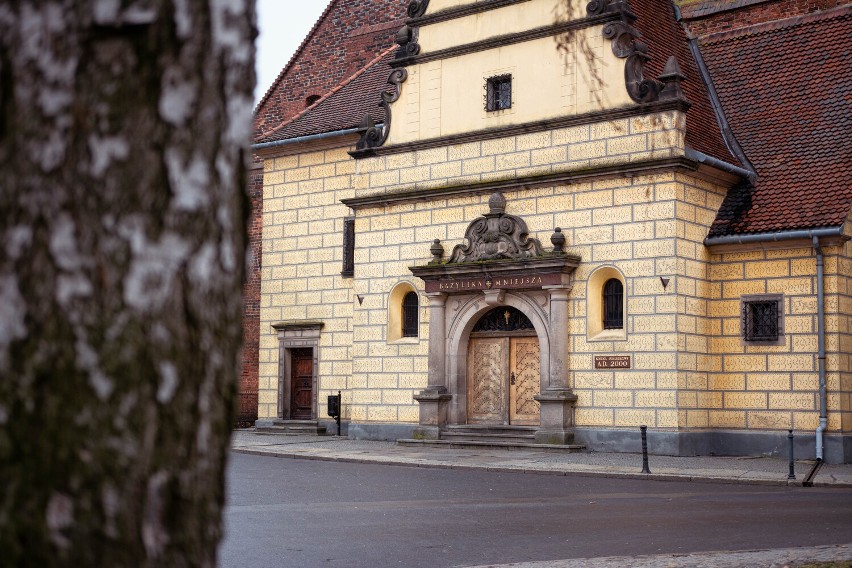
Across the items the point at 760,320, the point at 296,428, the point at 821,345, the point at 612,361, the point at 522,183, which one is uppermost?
the point at 522,183

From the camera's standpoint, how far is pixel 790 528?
40.0 ft

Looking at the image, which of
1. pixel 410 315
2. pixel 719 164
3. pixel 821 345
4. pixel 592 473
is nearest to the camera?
pixel 592 473

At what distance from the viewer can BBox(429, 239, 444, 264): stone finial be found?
27578mm

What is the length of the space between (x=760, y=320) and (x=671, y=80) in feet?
17.2

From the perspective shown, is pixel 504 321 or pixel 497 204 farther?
pixel 504 321

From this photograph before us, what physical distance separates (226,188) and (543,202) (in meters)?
24.2

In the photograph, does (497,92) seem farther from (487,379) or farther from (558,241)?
(487,379)

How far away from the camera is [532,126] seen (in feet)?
86.6

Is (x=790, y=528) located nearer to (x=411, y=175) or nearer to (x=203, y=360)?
(x=203, y=360)

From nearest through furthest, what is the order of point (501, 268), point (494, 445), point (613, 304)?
point (613, 304) → point (494, 445) → point (501, 268)

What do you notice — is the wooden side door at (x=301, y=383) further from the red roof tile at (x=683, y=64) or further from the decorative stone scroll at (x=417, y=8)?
the red roof tile at (x=683, y=64)

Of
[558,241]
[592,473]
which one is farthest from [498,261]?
[592,473]

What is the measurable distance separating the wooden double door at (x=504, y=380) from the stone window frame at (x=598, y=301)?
165 cm

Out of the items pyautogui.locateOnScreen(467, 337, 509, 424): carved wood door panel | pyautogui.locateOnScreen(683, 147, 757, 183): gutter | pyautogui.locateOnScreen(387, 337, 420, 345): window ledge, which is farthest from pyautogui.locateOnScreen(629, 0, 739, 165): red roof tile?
pyautogui.locateOnScreen(387, 337, 420, 345): window ledge
